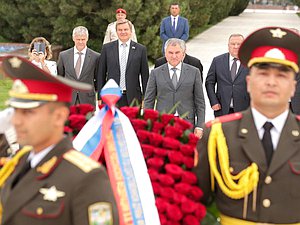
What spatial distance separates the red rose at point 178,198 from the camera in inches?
137

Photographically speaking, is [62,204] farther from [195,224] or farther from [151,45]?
[151,45]

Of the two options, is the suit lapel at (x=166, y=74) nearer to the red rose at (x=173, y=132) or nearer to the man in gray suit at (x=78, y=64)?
the man in gray suit at (x=78, y=64)

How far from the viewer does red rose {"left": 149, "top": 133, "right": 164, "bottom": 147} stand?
370 cm

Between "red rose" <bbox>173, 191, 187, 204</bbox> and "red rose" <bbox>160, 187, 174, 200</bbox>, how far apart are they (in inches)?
1.0

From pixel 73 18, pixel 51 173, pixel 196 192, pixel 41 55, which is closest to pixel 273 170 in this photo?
pixel 196 192

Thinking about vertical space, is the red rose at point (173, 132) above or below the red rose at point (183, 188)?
above

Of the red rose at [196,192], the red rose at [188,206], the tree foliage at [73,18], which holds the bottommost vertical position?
the tree foliage at [73,18]

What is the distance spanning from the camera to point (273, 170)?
3250mm

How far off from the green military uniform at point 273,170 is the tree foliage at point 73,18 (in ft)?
47.1

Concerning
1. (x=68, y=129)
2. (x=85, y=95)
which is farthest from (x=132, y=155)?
(x=85, y=95)

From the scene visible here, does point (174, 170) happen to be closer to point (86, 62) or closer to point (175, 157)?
point (175, 157)

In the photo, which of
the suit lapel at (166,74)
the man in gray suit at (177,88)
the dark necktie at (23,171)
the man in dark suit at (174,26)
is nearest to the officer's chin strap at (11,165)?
the dark necktie at (23,171)

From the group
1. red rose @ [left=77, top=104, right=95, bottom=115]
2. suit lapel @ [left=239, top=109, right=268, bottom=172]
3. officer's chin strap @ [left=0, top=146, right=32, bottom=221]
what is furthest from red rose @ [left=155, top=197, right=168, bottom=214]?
officer's chin strap @ [left=0, top=146, right=32, bottom=221]

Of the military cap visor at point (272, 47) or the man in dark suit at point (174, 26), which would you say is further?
the man in dark suit at point (174, 26)
